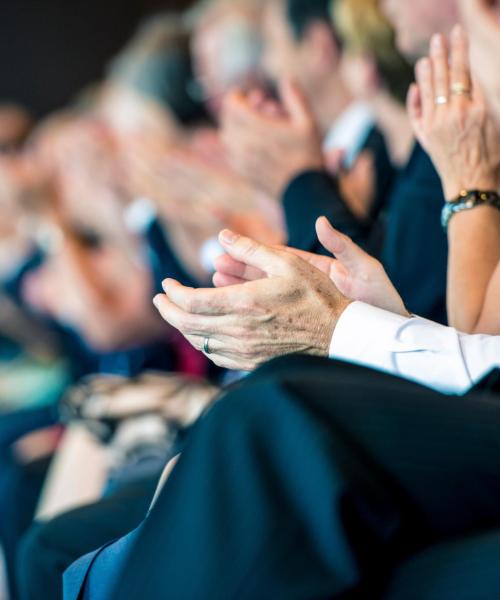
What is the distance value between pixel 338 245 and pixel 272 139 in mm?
479

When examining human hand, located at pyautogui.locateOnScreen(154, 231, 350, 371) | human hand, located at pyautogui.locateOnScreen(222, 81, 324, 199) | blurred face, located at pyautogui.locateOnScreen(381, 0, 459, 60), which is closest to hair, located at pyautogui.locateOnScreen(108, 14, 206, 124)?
human hand, located at pyautogui.locateOnScreen(222, 81, 324, 199)

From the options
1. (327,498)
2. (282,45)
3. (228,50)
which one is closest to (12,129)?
(228,50)

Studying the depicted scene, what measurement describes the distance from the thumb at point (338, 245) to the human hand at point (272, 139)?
0.42m

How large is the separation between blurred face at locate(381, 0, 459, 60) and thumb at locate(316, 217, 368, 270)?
45 cm

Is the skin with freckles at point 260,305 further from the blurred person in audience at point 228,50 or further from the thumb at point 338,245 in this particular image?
the blurred person in audience at point 228,50

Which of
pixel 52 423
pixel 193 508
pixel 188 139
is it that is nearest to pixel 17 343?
pixel 52 423

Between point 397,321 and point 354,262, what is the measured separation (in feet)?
0.27

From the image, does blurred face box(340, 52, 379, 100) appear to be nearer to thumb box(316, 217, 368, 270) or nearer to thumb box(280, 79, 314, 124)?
thumb box(280, 79, 314, 124)

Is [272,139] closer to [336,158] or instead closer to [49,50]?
[336,158]

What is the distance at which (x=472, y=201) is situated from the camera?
90 cm

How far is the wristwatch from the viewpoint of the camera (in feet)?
2.95

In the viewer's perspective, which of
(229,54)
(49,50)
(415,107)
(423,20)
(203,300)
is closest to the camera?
(203,300)

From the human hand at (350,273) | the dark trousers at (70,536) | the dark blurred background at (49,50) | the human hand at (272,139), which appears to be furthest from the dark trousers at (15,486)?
the dark blurred background at (49,50)

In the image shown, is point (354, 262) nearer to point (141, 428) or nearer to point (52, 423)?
point (141, 428)
